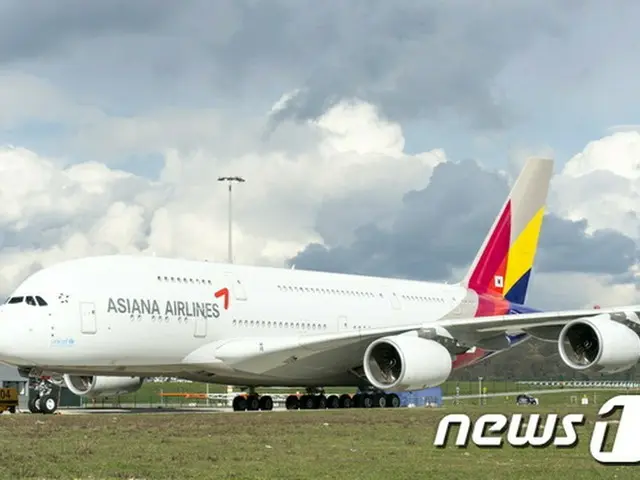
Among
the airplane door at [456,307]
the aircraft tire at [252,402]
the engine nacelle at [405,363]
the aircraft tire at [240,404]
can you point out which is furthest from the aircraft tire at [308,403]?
the airplane door at [456,307]

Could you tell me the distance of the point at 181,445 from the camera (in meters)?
19.5

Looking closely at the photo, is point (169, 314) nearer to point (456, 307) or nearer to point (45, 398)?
point (45, 398)

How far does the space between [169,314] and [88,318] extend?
8.49 ft

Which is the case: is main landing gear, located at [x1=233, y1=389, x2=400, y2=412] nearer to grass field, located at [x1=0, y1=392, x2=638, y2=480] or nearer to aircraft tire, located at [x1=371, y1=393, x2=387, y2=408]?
aircraft tire, located at [x1=371, y1=393, x2=387, y2=408]

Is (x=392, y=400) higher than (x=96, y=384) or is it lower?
lower

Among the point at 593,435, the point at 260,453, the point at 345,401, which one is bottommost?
the point at 260,453

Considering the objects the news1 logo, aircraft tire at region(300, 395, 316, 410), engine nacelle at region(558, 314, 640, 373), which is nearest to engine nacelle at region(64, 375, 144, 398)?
aircraft tire at region(300, 395, 316, 410)

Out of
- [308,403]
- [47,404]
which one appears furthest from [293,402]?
[47,404]

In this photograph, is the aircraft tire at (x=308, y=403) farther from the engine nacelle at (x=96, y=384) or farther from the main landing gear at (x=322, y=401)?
the engine nacelle at (x=96, y=384)

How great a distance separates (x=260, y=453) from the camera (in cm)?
1811

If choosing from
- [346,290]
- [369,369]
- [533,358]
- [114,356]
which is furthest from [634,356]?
[533,358]

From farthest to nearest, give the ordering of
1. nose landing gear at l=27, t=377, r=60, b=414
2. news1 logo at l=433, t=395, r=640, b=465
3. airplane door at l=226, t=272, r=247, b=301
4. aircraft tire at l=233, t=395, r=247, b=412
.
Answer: aircraft tire at l=233, t=395, r=247, b=412, airplane door at l=226, t=272, r=247, b=301, nose landing gear at l=27, t=377, r=60, b=414, news1 logo at l=433, t=395, r=640, b=465

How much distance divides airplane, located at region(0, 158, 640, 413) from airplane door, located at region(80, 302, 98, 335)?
0.03m

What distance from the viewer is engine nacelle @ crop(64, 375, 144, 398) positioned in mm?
37219
